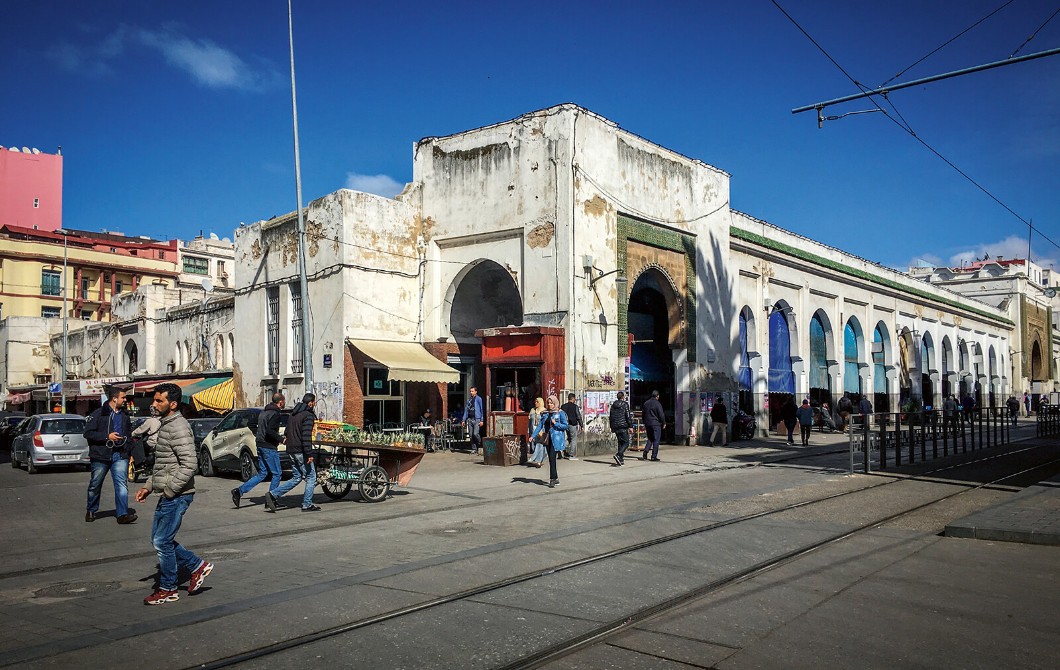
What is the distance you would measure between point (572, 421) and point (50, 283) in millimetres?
55528

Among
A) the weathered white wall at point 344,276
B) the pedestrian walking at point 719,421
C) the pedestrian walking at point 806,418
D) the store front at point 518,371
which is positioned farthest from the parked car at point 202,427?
the pedestrian walking at point 806,418

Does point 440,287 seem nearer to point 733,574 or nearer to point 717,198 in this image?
point 717,198

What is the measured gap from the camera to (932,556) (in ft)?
Answer: 28.3

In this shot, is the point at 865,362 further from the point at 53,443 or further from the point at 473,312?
the point at 53,443

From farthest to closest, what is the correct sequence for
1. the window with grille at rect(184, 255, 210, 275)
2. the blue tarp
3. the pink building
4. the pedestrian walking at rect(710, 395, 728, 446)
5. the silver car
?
the window with grille at rect(184, 255, 210, 275) → the pink building → the blue tarp → the pedestrian walking at rect(710, 395, 728, 446) → the silver car

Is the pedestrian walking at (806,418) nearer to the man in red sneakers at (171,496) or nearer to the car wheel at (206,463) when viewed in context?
the car wheel at (206,463)

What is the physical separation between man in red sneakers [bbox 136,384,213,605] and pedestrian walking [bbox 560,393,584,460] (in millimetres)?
13426

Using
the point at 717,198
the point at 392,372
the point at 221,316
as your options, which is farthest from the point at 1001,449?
the point at 221,316

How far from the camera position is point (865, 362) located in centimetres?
4144

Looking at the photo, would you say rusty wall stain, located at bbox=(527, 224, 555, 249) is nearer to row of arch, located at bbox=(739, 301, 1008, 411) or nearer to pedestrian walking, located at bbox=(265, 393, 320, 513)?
pedestrian walking, located at bbox=(265, 393, 320, 513)

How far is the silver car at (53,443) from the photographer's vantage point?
20.1m

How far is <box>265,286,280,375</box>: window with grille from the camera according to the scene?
27297 millimetres

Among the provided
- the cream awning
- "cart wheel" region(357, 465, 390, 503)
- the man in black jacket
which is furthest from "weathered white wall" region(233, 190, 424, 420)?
the man in black jacket

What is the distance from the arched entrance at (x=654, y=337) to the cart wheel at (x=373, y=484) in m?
14.4
